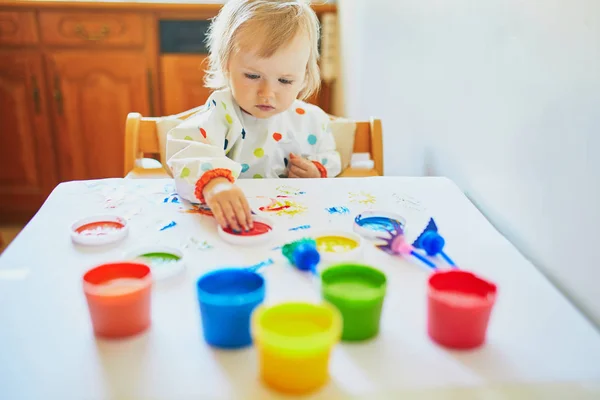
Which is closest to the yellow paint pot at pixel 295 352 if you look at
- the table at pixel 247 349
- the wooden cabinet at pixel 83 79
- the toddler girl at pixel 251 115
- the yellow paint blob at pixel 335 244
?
the table at pixel 247 349

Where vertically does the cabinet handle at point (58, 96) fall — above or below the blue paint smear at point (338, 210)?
above

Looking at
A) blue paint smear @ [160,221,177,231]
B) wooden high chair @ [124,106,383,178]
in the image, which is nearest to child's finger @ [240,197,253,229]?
blue paint smear @ [160,221,177,231]

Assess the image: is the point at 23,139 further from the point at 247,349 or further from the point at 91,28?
the point at 247,349

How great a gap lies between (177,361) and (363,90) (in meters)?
1.46

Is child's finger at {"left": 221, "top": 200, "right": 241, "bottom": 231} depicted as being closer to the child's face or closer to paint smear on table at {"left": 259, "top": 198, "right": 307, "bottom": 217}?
paint smear on table at {"left": 259, "top": 198, "right": 307, "bottom": 217}

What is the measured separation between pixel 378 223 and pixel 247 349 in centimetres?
35

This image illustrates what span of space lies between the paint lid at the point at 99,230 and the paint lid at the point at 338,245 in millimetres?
259

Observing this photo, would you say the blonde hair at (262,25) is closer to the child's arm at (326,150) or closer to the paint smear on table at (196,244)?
the child's arm at (326,150)

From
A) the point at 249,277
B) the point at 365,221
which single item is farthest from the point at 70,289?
the point at 365,221

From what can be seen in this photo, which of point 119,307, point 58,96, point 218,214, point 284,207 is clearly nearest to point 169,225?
point 218,214

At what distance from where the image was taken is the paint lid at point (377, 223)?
71cm

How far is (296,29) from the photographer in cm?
102

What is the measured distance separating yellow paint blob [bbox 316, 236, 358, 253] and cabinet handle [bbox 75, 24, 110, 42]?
69.7 inches

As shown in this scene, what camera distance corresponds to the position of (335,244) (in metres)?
0.69
